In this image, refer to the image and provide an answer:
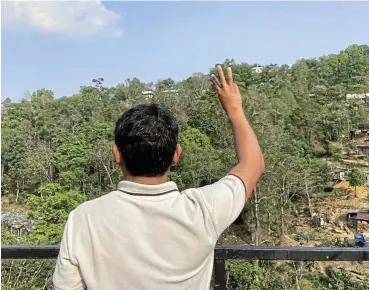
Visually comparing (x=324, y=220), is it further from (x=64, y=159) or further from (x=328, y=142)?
(x=64, y=159)

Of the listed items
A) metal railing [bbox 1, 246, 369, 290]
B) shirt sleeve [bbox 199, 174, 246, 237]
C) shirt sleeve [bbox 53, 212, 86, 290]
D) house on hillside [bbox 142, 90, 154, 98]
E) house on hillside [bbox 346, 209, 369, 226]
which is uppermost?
shirt sleeve [bbox 199, 174, 246, 237]

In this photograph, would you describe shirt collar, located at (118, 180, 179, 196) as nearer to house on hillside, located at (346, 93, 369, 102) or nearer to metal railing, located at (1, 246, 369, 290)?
metal railing, located at (1, 246, 369, 290)

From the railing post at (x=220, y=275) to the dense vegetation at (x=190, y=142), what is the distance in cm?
1060

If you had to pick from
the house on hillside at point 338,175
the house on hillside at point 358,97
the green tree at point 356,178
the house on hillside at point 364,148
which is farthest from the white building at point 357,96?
the green tree at point 356,178

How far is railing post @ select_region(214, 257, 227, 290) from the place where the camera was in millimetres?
1218

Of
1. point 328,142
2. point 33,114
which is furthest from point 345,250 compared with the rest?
point 33,114

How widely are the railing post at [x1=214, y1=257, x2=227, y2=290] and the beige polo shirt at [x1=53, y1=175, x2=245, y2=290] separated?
0.51m

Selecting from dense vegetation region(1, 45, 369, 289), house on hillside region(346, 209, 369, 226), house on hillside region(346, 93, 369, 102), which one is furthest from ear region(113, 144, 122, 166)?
house on hillside region(346, 93, 369, 102)

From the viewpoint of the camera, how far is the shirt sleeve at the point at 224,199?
2.36ft

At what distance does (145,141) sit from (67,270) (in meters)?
0.23

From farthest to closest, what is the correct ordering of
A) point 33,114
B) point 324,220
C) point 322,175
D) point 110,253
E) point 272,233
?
point 33,114 < point 322,175 < point 324,220 < point 272,233 < point 110,253

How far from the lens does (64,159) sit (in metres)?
22.5

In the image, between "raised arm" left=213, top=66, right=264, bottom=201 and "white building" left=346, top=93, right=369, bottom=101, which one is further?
"white building" left=346, top=93, right=369, bottom=101

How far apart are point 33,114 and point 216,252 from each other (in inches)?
1200
